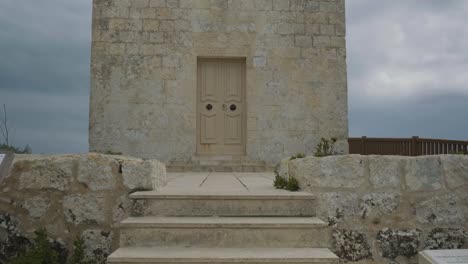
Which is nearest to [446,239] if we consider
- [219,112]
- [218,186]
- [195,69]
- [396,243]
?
[396,243]

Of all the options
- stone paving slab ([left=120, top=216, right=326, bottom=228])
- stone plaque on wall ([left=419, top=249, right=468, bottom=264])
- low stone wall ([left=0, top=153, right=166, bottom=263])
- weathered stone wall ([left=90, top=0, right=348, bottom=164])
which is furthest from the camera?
weathered stone wall ([left=90, top=0, right=348, bottom=164])

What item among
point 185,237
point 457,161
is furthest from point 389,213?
point 185,237

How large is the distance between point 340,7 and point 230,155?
4182 mm

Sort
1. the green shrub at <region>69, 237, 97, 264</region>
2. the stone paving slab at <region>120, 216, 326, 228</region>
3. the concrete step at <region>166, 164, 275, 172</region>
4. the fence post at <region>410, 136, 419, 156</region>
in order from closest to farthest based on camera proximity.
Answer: the stone paving slab at <region>120, 216, 326, 228</region> → the green shrub at <region>69, 237, 97, 264</region> → the fence post at <region>410, 136, 419, 156</region> → the concrete step at <region>166, 164, 275, 172</region>

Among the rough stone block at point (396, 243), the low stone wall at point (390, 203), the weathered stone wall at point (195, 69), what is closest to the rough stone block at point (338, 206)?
the low stone wall at point (390, 203)

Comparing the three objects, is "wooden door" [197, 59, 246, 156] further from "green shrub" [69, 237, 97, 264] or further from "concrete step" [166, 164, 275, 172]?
"green shrub" [69, 237, 97, 264]

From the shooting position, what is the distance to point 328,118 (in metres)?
9.93

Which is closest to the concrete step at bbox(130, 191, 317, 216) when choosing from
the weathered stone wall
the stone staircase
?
the stone staircase

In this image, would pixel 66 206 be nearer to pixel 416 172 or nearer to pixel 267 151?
pixel 416 172

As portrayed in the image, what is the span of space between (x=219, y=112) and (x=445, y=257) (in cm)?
676

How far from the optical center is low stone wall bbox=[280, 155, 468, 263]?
4141 mm

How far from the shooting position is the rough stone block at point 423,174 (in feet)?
13.9

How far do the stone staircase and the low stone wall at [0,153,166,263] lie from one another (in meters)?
0.26

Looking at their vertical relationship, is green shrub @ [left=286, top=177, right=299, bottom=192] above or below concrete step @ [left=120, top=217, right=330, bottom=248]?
above
